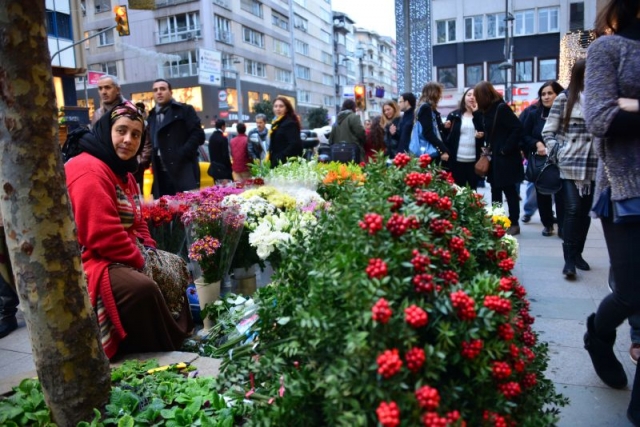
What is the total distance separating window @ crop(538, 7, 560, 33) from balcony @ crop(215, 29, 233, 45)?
25.8 metres

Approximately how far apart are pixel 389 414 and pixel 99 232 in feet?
7.44

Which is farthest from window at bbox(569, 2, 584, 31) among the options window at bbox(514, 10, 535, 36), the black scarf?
the black scarf

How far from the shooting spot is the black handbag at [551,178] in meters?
5.26

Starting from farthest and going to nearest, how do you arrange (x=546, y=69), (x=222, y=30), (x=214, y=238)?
1. (x=222, y=30)
2. (x=546, y=69)
3. (x=214, y=238)

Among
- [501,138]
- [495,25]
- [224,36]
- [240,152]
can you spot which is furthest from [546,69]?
[501,138]

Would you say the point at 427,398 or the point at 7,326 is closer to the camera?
the point at 427,398

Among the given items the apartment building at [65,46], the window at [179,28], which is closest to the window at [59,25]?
the apartment building at [65,46]

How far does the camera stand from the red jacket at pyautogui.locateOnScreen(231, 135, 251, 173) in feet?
36.4

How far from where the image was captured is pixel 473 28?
39.3 meters

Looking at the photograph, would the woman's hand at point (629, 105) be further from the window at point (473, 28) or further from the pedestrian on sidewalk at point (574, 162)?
the window at point (473, 28)

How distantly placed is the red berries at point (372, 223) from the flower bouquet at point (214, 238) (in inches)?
98.6

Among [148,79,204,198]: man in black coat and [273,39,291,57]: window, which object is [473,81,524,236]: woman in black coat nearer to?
[148,79,204,198]: man in black coat

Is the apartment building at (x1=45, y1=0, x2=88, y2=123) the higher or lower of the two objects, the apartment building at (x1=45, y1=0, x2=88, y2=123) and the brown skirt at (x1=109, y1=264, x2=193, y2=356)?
the higher

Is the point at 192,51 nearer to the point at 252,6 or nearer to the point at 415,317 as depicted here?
the point at 252,6
